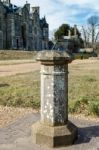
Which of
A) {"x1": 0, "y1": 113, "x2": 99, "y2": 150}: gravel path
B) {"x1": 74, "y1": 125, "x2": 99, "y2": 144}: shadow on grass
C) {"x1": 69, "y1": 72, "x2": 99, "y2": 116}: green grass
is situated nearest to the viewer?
{"x1": 0, "y1": 113, "x2": 99, "y2": 150}: gravel path

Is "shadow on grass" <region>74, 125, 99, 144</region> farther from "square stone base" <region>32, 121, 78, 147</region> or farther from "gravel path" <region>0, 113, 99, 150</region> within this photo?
"square stone base" <region>32, 121, 78, 147</region>

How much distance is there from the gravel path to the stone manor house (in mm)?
70284

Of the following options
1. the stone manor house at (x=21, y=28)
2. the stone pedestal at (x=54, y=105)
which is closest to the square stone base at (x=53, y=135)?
the stone pedestal at (x=54, y=105)

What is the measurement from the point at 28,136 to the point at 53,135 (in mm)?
666

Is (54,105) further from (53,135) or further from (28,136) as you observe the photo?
(28,136)

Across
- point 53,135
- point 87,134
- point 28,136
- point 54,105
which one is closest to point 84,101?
point 87,134

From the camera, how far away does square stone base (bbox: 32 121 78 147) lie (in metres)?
6.06

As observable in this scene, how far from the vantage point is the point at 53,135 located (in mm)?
6055

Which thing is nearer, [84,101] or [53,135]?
[53,135]

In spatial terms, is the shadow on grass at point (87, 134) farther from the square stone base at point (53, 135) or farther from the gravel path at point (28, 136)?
the square stone base at point (53, 135)

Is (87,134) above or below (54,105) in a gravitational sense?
below

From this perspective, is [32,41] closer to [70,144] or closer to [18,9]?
[18,9]

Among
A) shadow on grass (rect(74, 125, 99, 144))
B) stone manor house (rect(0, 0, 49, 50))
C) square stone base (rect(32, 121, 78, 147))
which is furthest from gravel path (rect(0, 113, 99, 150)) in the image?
stone manor house (rect(0, 0, 49, 50))

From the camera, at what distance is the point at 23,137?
646 cm
